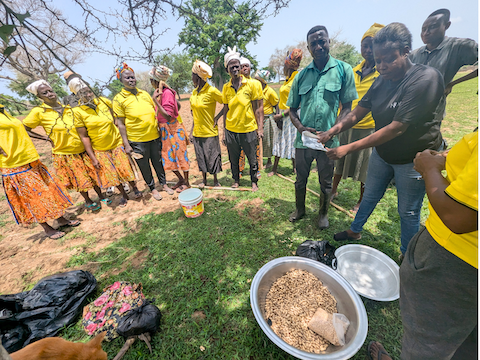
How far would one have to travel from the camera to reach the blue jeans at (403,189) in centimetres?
189

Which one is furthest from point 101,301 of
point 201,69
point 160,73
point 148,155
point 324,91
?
point 160,73

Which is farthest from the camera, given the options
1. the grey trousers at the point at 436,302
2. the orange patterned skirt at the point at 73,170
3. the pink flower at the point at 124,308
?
the orange patterned skirt at the point at 73,170

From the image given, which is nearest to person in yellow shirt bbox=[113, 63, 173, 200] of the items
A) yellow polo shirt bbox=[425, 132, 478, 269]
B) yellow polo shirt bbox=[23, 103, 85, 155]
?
yellow polo shirt bbox=[23, 103, 85, 155]

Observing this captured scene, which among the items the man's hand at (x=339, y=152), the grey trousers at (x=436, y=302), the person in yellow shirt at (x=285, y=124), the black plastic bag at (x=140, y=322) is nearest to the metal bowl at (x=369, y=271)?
the grey trousers at (x=436, y=302)

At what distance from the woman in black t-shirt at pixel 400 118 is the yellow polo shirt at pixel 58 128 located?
3992 mm

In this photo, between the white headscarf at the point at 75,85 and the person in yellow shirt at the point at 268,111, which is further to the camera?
the person in yellow shirt at the point at 268,111

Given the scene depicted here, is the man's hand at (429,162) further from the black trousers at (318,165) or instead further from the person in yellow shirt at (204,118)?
the person in yellow shirt at (204,118)

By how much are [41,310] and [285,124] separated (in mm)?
4736

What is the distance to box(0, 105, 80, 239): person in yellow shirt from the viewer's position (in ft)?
8.65

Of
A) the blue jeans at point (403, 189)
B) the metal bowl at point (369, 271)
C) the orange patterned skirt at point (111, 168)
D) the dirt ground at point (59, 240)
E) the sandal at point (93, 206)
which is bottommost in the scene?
the metal bowl at point (369, 271)

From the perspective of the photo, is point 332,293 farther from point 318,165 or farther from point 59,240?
point 59,240

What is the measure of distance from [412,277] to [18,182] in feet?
14.8

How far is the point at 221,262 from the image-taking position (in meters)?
2.57

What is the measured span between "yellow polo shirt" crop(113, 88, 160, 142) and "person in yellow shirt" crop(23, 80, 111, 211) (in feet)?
Answer: 2.46
